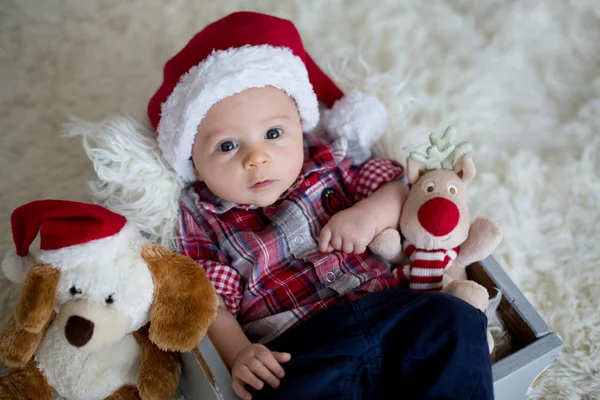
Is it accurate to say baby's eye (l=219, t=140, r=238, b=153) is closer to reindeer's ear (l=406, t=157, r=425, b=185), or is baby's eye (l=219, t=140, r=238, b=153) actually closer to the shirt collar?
the shirt collar

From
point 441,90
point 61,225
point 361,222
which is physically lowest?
point 61,225

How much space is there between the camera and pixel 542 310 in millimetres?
1099

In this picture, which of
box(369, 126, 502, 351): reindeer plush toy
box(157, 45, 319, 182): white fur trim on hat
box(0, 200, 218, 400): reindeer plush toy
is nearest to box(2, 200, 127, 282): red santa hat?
box(0, 200, 218, 400): reindeer plush toy

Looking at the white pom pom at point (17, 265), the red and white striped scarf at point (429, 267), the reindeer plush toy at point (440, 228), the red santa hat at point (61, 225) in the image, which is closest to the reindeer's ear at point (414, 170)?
the reindeer plush toy at point (440, 228)

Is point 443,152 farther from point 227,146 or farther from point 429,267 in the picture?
point 227,146

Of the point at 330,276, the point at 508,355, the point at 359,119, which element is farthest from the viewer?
the point at 359,119

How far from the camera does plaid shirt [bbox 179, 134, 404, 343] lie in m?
0.93

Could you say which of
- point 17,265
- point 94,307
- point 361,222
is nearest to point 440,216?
point 361,222

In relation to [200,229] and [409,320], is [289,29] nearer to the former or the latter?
[200,229]

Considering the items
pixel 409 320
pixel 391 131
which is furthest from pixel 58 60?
pixel 409 320

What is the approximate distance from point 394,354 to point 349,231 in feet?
0.76

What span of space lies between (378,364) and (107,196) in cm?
54

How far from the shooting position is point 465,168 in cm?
89

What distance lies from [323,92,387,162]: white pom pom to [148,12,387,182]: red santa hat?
68mm
